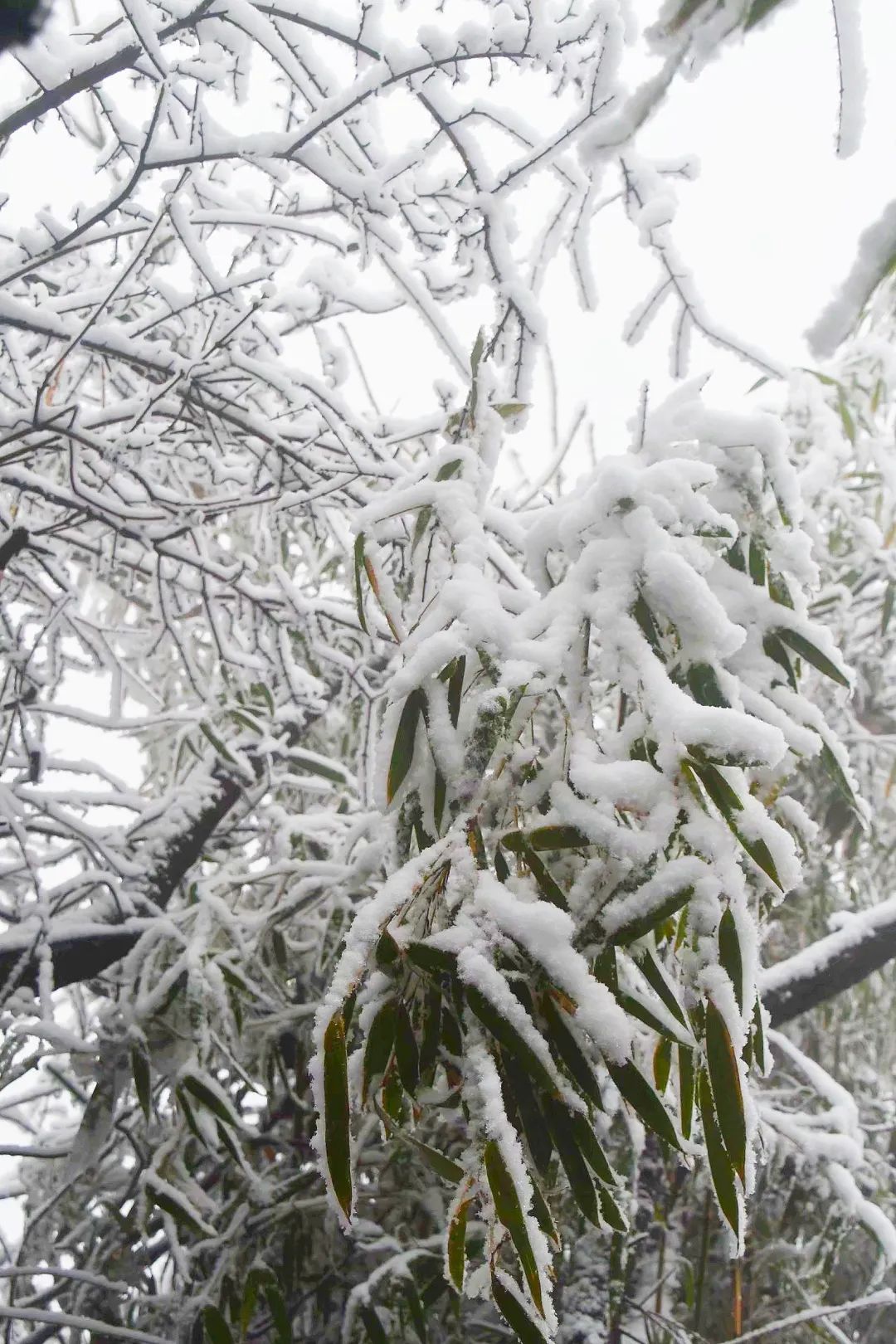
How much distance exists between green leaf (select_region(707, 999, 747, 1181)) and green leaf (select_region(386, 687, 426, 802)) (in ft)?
1.21

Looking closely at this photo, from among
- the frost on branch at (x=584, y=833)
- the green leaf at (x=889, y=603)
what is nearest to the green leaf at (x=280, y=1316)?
the frost on branch at (x=584, y=833)

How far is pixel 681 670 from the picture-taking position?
90 cm

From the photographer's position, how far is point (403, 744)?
0.95m

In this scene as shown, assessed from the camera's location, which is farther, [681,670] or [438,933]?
[681,670]

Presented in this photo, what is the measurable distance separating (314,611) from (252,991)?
807 millimetres

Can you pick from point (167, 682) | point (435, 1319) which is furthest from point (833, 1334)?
point (167, 682)

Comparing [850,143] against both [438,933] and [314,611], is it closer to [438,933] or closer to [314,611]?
[438,933]

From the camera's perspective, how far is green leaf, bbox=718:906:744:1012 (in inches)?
31.0

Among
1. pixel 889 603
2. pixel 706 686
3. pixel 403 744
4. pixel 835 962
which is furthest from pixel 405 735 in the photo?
pixel 889 603

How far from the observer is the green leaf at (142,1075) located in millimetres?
1670

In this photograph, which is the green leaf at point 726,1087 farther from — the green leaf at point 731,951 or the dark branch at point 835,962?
the dark branch at point 835,962

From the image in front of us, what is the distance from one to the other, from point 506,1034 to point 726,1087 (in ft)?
A: 0.63

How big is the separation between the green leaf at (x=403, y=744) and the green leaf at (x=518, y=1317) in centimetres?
45

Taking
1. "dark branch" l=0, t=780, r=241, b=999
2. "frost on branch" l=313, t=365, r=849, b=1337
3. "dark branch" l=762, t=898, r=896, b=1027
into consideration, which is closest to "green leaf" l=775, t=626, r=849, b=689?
"frost on branch" l=313, t=365, r=849, b=1337
